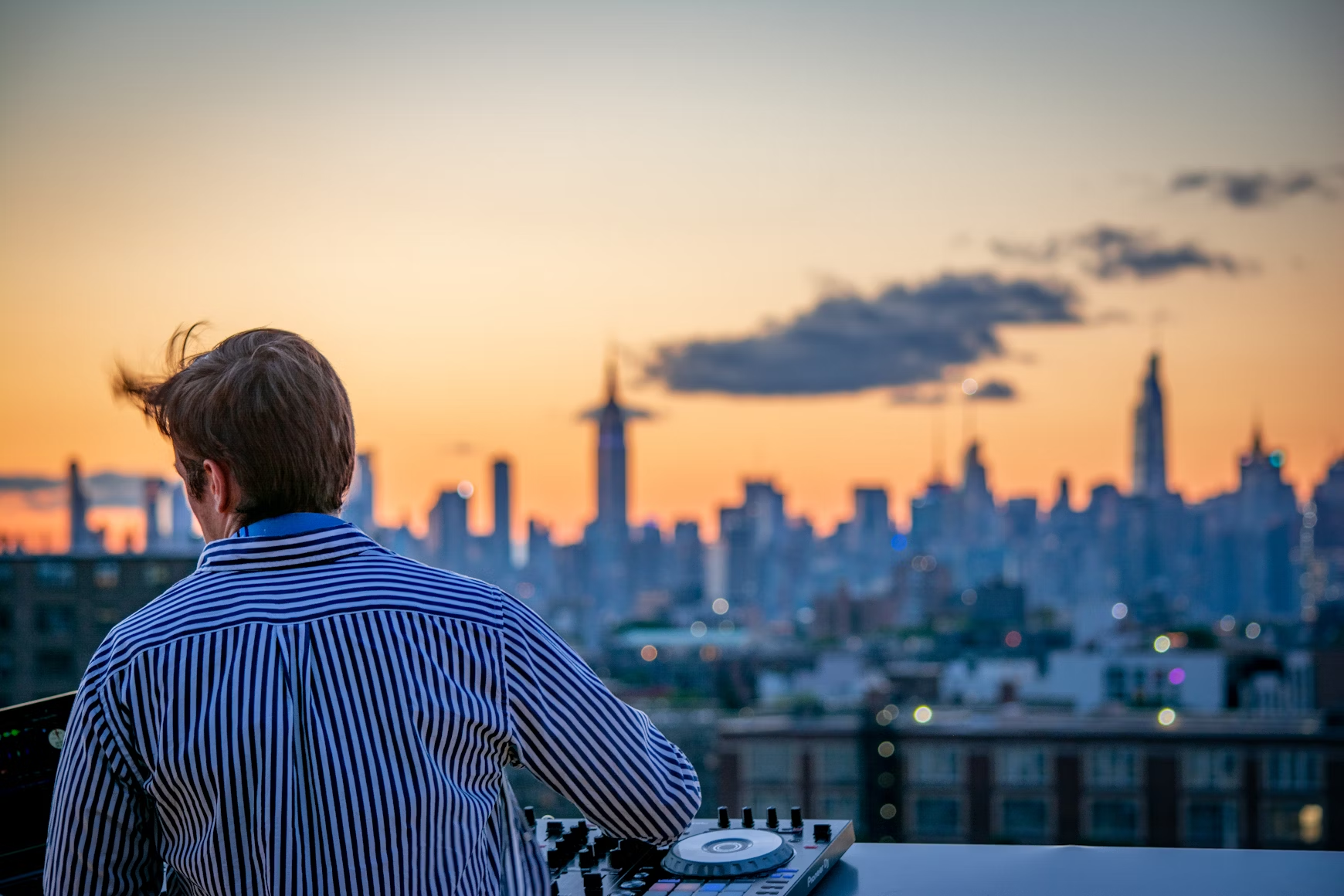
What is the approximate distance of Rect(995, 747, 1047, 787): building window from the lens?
12.1 meters

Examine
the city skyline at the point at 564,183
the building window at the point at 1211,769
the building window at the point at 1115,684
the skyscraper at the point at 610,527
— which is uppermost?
the city skyline at the point at 564,183

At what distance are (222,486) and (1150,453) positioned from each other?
28966 millimetres

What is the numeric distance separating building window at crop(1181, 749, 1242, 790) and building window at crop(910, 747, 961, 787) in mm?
2191

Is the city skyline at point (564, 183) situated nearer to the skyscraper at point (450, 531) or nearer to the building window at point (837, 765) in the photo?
the skyscraper at point (450, 531)

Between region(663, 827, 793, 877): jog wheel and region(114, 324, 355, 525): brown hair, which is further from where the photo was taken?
region(663, 827, 793, 877): jog wheel

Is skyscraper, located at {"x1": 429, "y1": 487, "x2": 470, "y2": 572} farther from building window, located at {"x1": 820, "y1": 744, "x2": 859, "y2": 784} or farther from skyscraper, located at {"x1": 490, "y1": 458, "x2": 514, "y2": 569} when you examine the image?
building window, located at {"x1": 820, "y1": 744, "x2": 859, "y2": 784}

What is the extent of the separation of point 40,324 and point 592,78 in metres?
2.51

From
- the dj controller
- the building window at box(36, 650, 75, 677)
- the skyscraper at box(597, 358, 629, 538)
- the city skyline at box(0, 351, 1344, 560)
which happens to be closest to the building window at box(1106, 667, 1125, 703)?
the city skyline at box(0, 351, 1344, 560)

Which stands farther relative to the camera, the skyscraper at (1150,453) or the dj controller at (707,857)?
the skyscraper at (1150,453)

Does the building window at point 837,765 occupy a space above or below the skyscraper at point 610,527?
below

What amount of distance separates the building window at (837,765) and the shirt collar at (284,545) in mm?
12273

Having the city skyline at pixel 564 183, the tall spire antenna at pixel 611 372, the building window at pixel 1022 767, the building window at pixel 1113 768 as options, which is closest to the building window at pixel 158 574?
the city skyline at pixel 564 183

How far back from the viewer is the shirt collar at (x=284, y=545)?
2.46ft

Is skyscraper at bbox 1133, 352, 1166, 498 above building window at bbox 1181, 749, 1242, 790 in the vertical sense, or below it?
above
